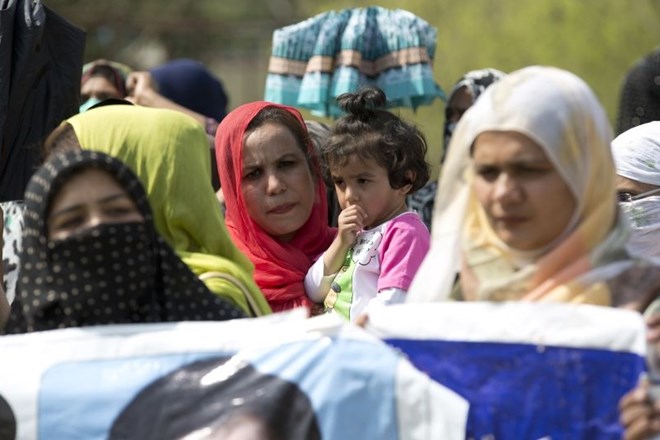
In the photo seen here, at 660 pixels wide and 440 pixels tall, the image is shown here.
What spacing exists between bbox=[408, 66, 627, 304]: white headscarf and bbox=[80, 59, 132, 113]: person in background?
12.7ft

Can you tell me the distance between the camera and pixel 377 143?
4.59 meters

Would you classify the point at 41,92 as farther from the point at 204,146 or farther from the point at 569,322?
the point at 569,322

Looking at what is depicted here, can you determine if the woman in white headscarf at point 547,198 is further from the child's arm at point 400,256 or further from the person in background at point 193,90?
the person in background at point 193,90

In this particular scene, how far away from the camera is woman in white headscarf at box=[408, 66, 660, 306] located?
9.80 feet

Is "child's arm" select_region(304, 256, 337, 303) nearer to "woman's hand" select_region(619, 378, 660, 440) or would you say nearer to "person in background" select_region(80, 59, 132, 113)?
"woman's hand" select_region(619, 378, 660, 440)

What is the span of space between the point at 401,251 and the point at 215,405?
1.38 metres

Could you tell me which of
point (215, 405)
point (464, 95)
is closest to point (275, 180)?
point (215, 405)

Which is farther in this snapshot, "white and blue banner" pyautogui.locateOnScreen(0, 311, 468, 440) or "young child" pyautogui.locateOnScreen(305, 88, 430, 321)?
"young child" pyautogui.locateOnScreen(305, 88, 430, 321)

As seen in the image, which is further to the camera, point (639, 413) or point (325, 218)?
point (325, 218)

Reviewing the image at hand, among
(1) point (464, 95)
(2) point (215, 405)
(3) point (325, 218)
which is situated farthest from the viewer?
(1) point (464, 95)

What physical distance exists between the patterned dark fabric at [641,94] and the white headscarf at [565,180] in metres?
4.47

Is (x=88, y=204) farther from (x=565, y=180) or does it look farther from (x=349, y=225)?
(x=349, y=225)

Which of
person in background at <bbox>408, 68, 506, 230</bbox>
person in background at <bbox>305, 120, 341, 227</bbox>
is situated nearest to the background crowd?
person in background at <bbox>305, 120, 341, 227</bbox>

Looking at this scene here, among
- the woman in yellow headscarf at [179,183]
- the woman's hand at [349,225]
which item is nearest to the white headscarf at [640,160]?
the woman's hand at [349,225]
